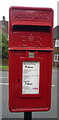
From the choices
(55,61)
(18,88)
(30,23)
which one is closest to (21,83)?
(18,88)

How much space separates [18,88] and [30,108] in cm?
39

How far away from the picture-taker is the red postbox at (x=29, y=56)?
3.92 metres

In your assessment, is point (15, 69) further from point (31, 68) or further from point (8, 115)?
point (8, 115)

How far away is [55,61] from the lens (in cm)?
4100

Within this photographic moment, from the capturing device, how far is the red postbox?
12.9ft

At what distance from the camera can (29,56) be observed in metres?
3.97

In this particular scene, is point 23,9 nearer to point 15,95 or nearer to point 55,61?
point 15,95

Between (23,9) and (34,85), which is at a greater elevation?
(23,9)

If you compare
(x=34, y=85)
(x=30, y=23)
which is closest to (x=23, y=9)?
(x=30, y=23)

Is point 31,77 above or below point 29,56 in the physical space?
below

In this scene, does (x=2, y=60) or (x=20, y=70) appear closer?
(x=20, y=70)

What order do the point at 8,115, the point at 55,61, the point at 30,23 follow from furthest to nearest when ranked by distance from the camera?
the point at 55,61 → the point at 8,115 → the point at 30,23

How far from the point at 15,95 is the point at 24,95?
145 mm

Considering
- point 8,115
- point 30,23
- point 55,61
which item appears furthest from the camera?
point 55,61
